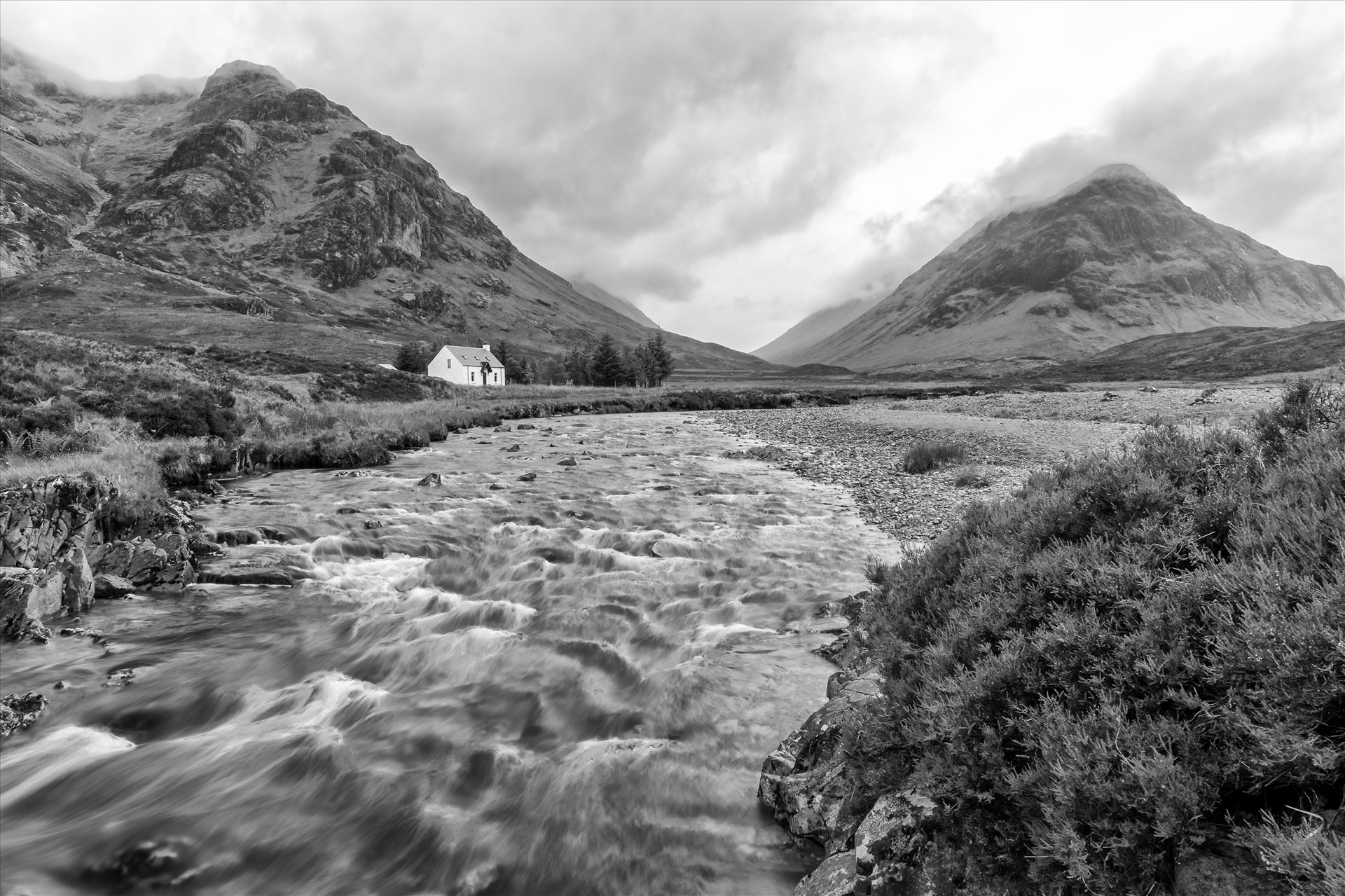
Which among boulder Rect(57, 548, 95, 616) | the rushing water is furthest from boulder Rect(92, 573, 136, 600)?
the rushing water

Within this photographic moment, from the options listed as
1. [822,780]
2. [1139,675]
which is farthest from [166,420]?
[1139,675]

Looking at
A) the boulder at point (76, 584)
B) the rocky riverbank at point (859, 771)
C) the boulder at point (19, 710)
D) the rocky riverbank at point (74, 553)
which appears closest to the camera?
the rocky riverbank at point (859, 771)

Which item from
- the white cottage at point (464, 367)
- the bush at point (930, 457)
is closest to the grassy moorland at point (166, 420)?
the bush at point (930, 457)

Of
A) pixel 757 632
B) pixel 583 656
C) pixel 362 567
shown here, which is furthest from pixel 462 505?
pixel 757 632

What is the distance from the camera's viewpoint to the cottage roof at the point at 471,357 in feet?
346

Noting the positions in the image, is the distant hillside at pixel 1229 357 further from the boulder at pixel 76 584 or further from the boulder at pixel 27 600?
the boulder at pixel 27 600

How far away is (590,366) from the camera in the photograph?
115 metres

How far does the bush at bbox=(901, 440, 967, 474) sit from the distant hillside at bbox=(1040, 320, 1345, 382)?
8407 cm

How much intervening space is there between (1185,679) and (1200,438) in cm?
368

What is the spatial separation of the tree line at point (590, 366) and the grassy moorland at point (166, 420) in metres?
60.4

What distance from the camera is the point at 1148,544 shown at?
169 inches

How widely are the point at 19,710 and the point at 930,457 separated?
21.4 m

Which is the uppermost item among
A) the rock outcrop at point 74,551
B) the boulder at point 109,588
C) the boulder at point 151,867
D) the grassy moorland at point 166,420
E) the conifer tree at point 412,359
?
the conifer tree at point 412,359

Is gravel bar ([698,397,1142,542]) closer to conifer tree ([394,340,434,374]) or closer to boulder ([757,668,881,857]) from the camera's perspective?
boulder ([757,668,881,857])
